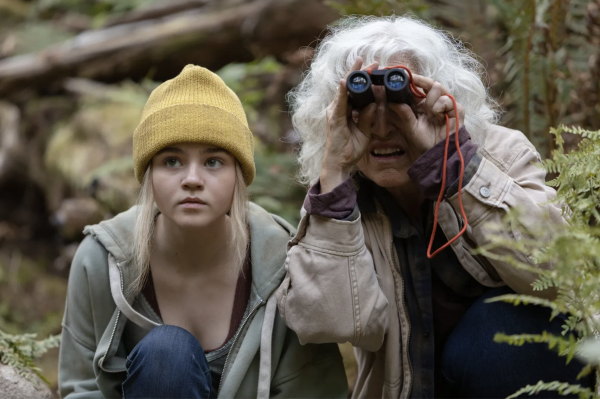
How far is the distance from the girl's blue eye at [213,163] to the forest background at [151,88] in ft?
5.65

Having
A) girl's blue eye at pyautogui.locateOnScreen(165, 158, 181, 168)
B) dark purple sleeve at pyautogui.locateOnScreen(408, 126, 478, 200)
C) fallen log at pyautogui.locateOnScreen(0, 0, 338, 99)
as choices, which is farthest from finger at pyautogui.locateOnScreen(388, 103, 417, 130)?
fallen log at pyautogui.locateOnScreen(0, 0, 338, 99)

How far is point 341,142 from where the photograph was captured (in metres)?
2.36

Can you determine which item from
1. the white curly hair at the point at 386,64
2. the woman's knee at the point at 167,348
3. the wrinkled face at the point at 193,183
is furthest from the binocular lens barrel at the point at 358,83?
the woman's knee at the point at 167,348

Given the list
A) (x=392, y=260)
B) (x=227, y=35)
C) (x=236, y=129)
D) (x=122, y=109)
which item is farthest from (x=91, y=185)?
(x=392, y=260)

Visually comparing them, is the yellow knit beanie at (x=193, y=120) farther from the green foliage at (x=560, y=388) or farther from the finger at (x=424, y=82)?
the green foliage at (x=560, y=388)

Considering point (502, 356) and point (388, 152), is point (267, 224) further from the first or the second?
point (502, 356)

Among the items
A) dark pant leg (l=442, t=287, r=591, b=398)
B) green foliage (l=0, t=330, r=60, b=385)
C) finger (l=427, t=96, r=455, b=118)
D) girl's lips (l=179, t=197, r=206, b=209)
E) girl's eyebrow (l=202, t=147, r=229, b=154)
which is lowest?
green foliage (l=0, t=330, r=60, b=385)

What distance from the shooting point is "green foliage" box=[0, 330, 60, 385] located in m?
2.63

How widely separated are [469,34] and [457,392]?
2622 mm

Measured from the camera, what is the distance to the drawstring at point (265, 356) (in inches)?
96.5

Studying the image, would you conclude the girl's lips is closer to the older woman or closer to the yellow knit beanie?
the yellow knit beanie

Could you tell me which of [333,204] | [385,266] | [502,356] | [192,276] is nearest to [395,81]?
[333,204]

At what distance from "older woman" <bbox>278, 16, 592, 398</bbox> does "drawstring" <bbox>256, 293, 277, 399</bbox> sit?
0.11m

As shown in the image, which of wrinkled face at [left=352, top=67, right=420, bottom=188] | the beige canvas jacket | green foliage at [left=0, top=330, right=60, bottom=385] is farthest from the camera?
green foliage at [left=0, top=330, right=60, bottom=385]
